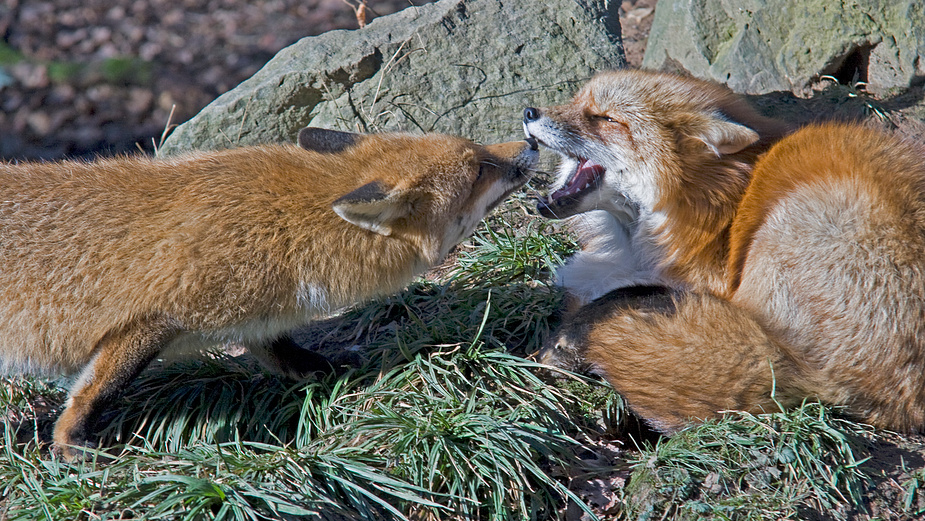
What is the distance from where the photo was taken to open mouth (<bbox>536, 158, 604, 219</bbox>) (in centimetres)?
335

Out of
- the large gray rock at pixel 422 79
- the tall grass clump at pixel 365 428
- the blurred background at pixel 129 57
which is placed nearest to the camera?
the tall grass clump at pixel 365 428

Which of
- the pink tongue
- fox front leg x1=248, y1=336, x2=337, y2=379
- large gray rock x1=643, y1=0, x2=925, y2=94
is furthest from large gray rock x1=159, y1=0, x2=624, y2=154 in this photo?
fox front leg x1=248, y1=336, x2=337, y2=379

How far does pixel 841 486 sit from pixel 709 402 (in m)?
0.55

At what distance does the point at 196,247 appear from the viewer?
266cm

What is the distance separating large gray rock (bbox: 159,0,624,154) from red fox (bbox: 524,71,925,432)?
144 centimetres

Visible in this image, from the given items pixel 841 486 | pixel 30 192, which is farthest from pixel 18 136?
pixel 841 486

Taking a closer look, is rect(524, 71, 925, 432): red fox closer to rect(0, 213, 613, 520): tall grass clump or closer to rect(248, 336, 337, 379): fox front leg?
rect(0, 213, 613, 520): tall grass clump

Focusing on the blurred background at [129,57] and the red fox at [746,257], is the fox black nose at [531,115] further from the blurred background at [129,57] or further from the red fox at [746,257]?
the blurred background at [129,57]

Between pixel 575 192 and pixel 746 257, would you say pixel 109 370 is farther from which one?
pixel 746 257

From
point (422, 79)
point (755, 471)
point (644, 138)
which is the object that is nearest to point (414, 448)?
point (755, 471)

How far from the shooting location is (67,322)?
8.64 ft

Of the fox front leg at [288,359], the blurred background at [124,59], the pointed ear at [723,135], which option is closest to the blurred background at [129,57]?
the blurred background at [124,59]

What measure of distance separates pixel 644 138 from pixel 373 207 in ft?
4.25

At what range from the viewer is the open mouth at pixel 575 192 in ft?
11.0
